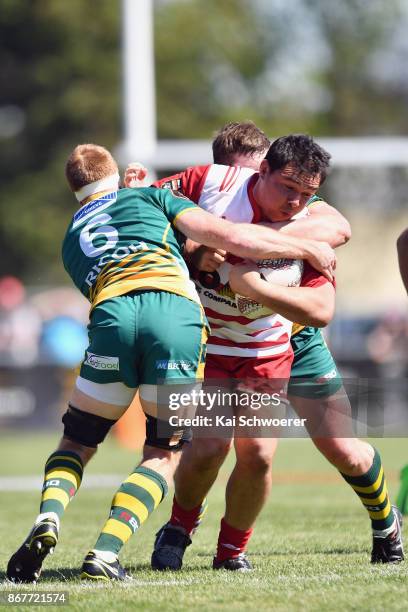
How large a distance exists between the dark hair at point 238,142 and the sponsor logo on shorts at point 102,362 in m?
1.39

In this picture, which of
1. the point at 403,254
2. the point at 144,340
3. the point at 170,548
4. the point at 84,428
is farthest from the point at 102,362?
the point at 403,254

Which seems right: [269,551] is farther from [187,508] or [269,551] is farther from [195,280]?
[195,280]

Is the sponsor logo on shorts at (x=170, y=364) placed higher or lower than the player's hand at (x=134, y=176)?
lower

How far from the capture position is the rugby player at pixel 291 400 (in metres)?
5.33

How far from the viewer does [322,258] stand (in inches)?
207

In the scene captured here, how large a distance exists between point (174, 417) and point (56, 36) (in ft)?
124

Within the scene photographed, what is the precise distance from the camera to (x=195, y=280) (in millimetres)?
5656

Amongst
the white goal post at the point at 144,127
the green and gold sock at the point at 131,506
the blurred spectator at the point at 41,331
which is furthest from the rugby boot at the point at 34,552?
the blurred spectator at the point at 41,331

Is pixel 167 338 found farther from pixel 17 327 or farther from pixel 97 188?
pixel 17 327

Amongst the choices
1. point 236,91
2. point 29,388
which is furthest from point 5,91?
point 29,388

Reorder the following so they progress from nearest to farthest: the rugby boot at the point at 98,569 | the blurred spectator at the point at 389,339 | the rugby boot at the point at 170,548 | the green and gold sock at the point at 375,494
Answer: the rugby boot at the point at 98,569 → the rugby boot at the point at 170,548 → the green and gold sock at the point at 375,494 → the blurred spectator at the point at 389,339

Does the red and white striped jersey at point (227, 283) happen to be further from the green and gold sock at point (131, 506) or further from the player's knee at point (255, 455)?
the green and gold sock at point (131, 506)

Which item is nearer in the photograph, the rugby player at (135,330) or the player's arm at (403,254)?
the rugby player at (135,330)

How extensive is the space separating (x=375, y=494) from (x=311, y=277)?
3.95ft
